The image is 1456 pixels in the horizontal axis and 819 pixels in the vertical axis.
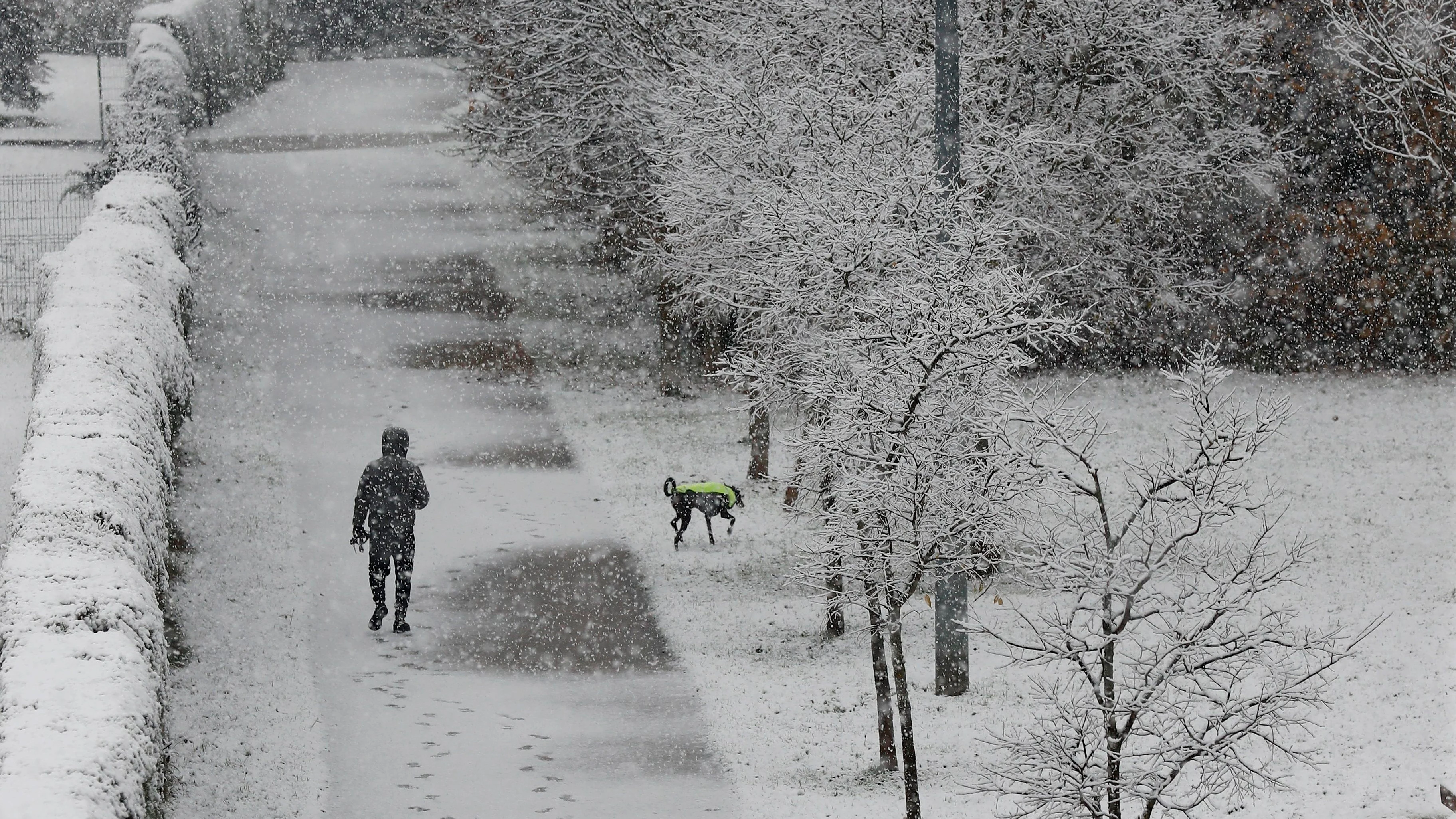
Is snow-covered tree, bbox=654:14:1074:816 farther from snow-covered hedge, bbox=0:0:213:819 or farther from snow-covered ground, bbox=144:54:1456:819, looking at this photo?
snow-covered hedge, bbox=0:0:213:819

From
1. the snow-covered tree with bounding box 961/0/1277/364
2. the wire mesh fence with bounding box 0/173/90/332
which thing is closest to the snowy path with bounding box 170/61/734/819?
the wire mesh fence with bounding box 0/173/90/332

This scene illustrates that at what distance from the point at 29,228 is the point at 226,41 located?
1313 centimetres

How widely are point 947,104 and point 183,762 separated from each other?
22.4ft

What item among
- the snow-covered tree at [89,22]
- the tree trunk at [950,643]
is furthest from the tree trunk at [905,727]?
the snow-covered tree at [89,22]

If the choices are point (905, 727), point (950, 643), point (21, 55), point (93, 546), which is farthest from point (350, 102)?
point (905, 727)

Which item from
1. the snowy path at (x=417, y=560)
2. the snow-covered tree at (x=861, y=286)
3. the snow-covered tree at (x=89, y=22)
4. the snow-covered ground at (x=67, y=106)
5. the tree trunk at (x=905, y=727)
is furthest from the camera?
the snow-covered tree at (x=89, y=22)

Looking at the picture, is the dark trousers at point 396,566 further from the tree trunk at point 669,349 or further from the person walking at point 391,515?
the tree trunk at point 669,349

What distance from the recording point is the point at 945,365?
9.02 metres

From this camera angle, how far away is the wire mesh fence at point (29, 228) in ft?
63.2

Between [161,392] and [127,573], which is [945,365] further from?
[161,392]

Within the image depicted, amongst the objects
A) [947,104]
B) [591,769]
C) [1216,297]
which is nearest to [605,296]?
[1216,297]

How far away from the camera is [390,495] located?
11.4m

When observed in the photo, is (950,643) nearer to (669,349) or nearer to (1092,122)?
(1092,122)

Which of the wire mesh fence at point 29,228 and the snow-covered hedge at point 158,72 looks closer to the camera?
the wire mesh fence at point 29,228
